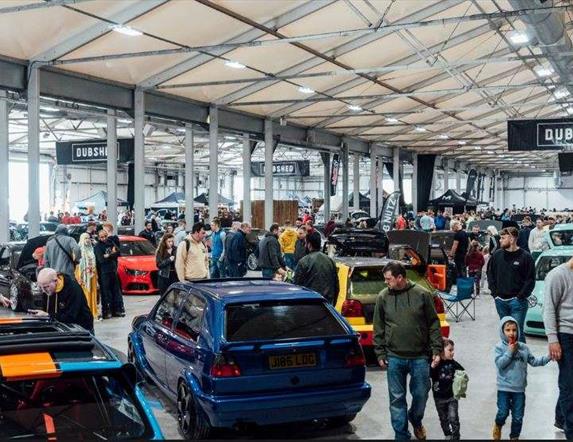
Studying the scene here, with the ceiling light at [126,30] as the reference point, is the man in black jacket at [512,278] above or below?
below

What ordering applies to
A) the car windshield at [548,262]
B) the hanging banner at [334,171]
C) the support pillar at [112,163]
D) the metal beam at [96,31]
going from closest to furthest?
the car windshield at [548,262], the metal beam at [96,31], the support pillar at [112,163], the hanging banner at [334,171]

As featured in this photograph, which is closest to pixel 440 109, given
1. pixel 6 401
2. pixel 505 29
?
pixel 505 29

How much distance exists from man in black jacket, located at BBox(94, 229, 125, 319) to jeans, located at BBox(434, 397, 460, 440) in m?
7.24

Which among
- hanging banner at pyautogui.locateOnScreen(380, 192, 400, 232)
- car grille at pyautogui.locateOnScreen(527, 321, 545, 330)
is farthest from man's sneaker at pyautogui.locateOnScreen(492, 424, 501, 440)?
hanging banner at pyautogui.locateOnScreen(380, 192, 400, 232)

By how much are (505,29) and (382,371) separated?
40.3 feet

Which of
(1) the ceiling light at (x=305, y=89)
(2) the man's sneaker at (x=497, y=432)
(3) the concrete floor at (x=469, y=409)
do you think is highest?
(1) the ceiling light at (x=305, y=89)

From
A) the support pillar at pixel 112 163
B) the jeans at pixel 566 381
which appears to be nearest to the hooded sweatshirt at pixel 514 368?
the jeans at pixel 566 381

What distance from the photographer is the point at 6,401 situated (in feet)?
11.6

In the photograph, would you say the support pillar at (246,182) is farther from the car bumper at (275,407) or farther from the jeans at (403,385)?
the jeans at (403,385)

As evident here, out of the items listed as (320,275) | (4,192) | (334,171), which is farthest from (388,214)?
(320,275)

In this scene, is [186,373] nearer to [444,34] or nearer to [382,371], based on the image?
[382,371]

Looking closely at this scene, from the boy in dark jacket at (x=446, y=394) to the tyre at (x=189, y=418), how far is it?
5.79ft

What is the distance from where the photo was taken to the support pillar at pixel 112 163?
58.4 ft

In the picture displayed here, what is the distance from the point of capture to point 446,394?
518 cm
